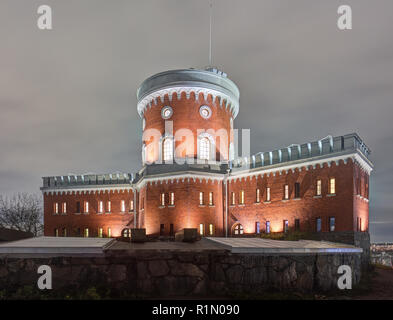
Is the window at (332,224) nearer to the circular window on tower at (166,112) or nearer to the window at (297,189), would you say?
the window at (297,189)

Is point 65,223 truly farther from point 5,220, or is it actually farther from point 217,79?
point 217,79

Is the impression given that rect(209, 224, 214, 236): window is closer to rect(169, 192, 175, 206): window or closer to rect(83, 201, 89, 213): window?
rect(169, 192, 175, 206): window

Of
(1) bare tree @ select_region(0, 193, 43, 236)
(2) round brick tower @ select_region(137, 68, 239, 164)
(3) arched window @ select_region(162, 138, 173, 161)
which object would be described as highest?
(2) round brick tower @ select_region(137, 68, 239, 164)

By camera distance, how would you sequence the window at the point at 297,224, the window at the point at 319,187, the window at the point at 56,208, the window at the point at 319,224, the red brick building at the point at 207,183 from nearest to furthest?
the red brick building at the point at 207,183 < the window at the point at 319,224 < the window at the point at 319,187 < the window at the point at 297,224 < the window at the point at 56,208

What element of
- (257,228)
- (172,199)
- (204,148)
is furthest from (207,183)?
(257,228)

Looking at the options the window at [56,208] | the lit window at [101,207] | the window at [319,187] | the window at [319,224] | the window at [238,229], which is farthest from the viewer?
the window at [56,208]

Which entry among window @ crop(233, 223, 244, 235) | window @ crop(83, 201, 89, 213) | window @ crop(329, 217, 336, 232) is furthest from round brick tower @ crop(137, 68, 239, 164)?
window @ crop(329, 217, 336, 232)

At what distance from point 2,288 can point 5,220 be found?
146 ft

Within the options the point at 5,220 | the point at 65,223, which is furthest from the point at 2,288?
the point at 5,220

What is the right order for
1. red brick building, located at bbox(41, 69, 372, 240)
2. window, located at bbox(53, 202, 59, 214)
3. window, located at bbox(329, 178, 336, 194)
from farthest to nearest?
window, located at bbox(53, 202, 59, 214) < red brick building, located at bbox(41, 69, 372, 240) < window, located at bbox(329, 178, 336, 194)

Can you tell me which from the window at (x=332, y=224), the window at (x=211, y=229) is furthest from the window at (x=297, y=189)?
the window at (x=211, y=229)

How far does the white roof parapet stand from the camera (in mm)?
31438

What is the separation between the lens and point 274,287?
1038 centimetres

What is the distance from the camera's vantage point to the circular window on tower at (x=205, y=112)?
3203cm
